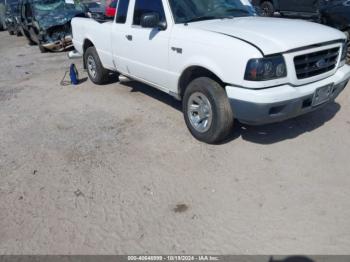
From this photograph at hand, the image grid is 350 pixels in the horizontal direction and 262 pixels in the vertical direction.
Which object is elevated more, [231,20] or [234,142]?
[231,20]

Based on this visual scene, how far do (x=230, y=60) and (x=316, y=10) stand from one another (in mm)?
7953

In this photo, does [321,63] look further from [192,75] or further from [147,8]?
[147,8]

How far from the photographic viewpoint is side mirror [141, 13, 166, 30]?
14.1 feet

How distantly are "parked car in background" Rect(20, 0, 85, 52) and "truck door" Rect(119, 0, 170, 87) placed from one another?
685 centimetres

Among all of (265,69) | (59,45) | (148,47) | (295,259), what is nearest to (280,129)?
(265,69)

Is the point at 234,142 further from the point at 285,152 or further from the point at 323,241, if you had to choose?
the point at 323,241

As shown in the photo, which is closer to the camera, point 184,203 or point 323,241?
point 323,241

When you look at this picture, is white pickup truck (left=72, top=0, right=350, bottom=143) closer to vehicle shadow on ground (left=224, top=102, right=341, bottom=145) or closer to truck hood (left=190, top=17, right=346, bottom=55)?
truck hood (left=190, top=17, right=346, bottom=55)

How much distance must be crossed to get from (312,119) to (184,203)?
2.53 metres

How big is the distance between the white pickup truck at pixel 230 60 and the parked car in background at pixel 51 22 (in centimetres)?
713

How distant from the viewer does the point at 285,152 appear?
4.07 m

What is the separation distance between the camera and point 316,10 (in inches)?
399

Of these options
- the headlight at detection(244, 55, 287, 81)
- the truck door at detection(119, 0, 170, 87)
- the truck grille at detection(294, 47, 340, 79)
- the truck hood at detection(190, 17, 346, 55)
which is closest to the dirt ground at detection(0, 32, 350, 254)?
the truck door at detection(119, 0, 170, 87)

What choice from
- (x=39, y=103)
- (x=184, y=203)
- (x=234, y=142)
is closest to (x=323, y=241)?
(x=184, y=203)
